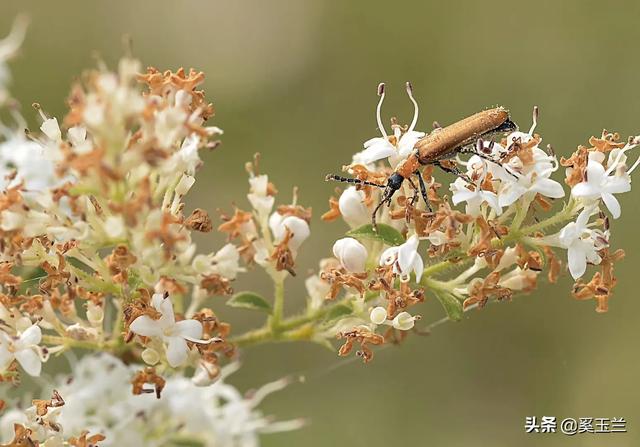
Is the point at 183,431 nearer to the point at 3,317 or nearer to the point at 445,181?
the point at 3,317

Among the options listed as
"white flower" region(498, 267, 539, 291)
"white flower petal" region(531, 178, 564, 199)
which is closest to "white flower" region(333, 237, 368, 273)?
"white flower" region(498, 267, 539, 291)

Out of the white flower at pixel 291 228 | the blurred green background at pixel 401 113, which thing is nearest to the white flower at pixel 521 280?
the white flower at pixel 291 228

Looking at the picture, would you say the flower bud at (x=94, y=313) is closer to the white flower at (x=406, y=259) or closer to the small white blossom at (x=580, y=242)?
the white flower at (x=406, y=259)

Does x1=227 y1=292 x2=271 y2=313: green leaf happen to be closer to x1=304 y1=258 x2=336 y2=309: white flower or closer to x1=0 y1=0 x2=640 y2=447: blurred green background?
x1=304 y1=258 x2=336 y2=309: white flower

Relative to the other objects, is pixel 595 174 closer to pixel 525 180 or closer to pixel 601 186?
pixel 601 186

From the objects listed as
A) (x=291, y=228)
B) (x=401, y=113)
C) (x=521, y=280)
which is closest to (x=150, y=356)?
(x=291, y=228)

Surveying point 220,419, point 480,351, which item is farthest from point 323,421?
point 220,419
